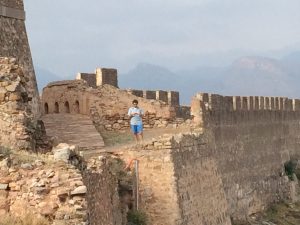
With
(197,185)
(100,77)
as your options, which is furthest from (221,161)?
(197,185)

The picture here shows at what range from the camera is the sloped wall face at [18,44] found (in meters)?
16.6

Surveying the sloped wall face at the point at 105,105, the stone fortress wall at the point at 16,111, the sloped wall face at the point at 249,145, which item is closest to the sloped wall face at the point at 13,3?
the sloped wall face at the point at 105,105

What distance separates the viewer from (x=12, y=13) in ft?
55.9

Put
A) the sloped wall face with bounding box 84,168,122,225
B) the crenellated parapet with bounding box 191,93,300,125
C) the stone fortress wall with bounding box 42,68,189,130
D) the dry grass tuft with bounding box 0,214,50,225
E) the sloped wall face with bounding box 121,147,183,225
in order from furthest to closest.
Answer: the crenellated parapet with bounding box 191,93,300,125 < the stone fortress wall with bounding box 42,68,189,130 < the sloped wall face with bounding box 121,147,183,225 < the sloped wall face with bounding box 84,168,122,225 < the dry grass tuft with bounding box 0,214,50,225

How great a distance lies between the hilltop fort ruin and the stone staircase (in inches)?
1.0

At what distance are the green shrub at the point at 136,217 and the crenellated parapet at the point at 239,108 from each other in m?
7.13

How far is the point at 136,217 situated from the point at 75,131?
12.3 feet

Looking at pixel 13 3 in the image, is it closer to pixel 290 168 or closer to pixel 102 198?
pixel 102 198

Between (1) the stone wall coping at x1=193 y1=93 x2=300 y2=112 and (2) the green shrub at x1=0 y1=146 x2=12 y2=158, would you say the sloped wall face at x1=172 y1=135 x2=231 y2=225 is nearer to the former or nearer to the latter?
(1) the stone wall coping at x1=193 y1=93 x2=300 y2=112

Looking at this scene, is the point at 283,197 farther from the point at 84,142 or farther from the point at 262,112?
the point at 84,142

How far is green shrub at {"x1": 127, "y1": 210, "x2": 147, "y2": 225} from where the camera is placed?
46.1 ft

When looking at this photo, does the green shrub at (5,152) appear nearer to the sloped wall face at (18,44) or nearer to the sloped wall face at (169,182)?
the sloped wall face at (169,182)

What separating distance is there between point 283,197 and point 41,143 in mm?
20585

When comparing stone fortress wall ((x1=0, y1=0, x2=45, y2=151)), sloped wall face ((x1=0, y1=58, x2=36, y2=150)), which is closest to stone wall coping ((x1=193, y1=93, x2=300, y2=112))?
stone fortress wall ((x1=0, y1=0, x2=45, y2=151))
